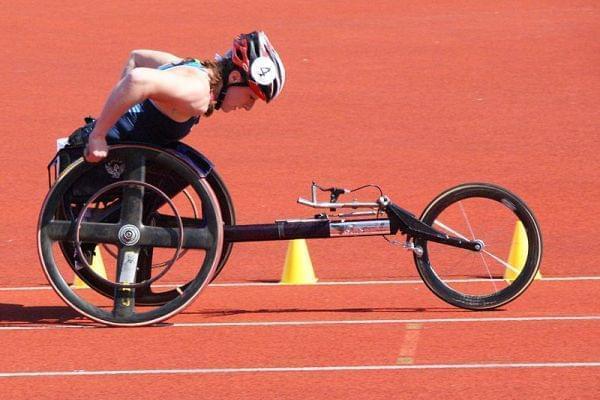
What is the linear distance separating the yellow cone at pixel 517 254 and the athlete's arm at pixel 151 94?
6.96 feet

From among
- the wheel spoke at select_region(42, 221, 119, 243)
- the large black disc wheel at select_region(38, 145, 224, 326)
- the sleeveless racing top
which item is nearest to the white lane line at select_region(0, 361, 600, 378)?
the large black disc wheel at select_region(38, 145, 224, 326)

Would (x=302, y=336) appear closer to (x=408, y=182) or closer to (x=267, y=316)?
(x=267, y=316)

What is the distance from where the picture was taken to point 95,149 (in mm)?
7227

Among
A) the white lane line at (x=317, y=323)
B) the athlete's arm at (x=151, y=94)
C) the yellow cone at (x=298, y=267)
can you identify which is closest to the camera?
the athlete's arm at (x=151, y=94)

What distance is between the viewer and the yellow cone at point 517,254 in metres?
8.34

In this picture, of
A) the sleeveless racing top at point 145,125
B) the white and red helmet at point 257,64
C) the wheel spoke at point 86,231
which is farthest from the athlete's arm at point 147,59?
the wheel spoke at point 86,231

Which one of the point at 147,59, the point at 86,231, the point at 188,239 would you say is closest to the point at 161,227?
the point at 188,239

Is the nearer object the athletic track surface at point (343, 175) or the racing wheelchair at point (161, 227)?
the athletic track surface at point (343, 175)

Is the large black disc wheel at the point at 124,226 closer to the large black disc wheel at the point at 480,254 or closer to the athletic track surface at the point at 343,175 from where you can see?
the athletic track surface at the point at 343,175

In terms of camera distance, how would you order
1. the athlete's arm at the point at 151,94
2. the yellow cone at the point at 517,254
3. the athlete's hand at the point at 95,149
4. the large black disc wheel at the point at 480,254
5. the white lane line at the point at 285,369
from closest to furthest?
the white lane line at the point at 285,369 < the athlete's arm at the point at 151,94 < the athlete's hand at the point at 95,149 < the large black disc wheel at the point at 480,254 < the yellow cone at the point at 517,254

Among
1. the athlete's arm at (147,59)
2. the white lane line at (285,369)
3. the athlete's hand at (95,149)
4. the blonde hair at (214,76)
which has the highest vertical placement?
the athlete's arm at (147,59)

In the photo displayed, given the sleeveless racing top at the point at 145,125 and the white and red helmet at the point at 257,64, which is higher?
the white and red helmet at the point at 257,64

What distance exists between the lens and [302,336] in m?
7.38

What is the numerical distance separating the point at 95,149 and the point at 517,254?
9.09 ft
